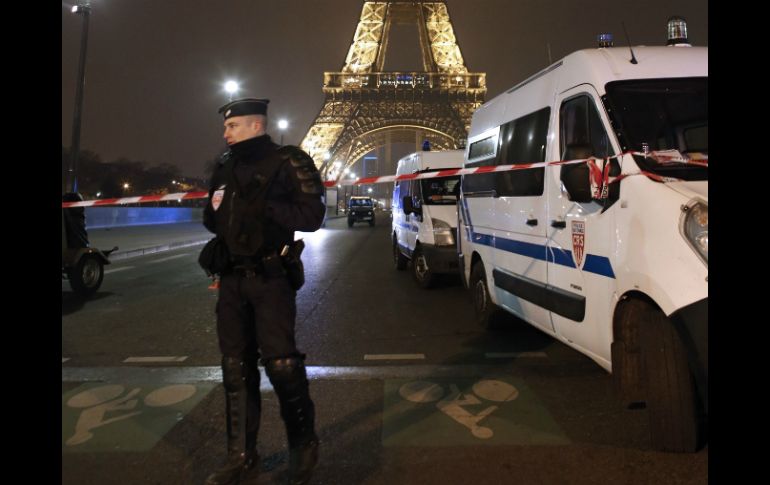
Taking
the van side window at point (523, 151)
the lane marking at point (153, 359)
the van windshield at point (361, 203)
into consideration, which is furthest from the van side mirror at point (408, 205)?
the van windshield at point (361, 203)

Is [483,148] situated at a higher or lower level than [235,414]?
higher

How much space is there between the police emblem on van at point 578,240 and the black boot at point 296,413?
1945 mm

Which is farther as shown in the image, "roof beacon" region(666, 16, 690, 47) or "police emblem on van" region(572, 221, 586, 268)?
"roof beacon" region(666, 16, 690, 47)

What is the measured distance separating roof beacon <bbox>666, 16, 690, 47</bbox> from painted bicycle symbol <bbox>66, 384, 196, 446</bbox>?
4.65 meters

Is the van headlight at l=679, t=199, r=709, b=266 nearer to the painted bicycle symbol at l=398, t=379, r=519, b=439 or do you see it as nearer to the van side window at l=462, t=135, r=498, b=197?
the painted bicycle symbol at l=398, t=379, r=519, b=439

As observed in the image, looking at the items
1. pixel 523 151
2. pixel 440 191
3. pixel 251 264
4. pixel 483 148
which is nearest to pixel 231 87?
pixel 440 191

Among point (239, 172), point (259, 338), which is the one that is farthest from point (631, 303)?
point (239, 172)

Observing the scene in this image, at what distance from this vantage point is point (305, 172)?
9.06 feet

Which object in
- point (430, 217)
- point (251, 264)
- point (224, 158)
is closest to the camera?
point (251, 264)

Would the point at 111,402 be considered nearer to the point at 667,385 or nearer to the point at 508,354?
the point at 508,354

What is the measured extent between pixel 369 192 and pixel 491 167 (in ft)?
401

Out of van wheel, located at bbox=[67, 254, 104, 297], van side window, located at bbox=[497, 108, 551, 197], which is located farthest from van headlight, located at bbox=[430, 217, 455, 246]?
van wheel, located at bbox=[67, 254, 104, 297]

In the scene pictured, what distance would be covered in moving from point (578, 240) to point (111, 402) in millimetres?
3441

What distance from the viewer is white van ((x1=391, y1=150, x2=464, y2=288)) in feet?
27.6
